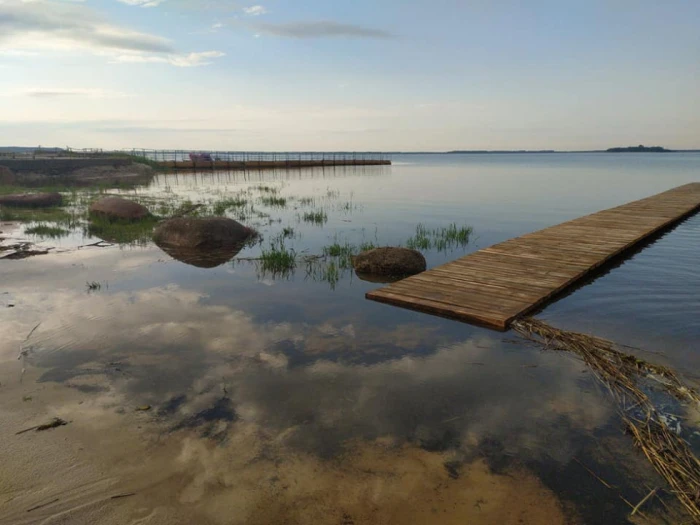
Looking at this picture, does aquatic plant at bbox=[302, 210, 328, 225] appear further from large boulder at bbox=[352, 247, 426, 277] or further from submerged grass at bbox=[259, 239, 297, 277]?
large boulder at bbox=[352, 247, 426, 277]

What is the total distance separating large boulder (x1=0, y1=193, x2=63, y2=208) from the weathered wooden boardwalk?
1858 centimetres

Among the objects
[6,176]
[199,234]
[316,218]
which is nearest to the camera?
[199,234]

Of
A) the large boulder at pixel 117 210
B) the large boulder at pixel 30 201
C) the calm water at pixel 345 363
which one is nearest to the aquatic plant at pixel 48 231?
the large boulder at pixel 117 210

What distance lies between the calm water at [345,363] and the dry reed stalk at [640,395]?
0.52ft

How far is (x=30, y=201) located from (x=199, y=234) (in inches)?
495

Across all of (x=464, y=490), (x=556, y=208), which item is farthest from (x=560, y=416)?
(x=556, y=208)

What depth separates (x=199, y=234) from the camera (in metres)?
12.4

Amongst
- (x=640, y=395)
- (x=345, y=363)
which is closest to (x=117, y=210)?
(x=345, y=363)

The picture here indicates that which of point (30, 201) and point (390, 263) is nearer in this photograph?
point (390, 263)

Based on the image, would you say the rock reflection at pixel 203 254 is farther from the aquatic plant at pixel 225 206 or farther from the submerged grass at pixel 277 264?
the aquatic plant at pixel 225 206

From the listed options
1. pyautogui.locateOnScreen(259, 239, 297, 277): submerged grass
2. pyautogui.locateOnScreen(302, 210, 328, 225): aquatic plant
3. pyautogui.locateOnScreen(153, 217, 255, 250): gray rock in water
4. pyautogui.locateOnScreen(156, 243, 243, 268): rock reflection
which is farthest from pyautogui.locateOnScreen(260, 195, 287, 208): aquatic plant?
pyautogui.locateOnScreen(259, 239, 297, 277): submerged grass

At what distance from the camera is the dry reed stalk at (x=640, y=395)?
3494 mm

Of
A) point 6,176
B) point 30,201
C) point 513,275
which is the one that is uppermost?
point 6,176

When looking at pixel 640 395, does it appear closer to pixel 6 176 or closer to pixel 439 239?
pixel 439 239
